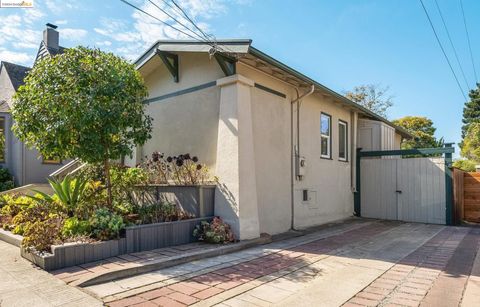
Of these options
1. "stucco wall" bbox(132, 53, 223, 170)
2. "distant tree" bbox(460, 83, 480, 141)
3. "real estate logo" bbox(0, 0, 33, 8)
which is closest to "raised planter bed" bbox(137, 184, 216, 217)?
"stucco wall" bbox(132, 53, 223, 170)

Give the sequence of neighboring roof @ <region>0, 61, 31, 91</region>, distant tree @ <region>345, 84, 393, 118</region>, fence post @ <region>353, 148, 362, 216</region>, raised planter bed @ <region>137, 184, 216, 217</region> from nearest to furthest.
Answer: raised planter bed @ <region>137, 184, 216, 217</region> → fence post @ <region>353, 148, 362, 216</region> → neighboring roof @ <region>0, 61, 31, 91</region> → distant tree @ <region>345, 84, 393, 118</region>

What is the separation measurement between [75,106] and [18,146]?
29.2 ft

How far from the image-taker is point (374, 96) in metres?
27.1

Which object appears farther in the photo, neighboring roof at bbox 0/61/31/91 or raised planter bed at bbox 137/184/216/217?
neighboring roof at bbox 0/61/31/91

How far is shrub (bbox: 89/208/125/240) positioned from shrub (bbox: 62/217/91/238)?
0.10 m

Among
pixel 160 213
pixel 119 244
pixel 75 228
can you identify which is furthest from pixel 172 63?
pixel 119 244

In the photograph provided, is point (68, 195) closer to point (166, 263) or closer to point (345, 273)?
point (166, 263)

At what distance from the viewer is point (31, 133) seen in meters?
5.71

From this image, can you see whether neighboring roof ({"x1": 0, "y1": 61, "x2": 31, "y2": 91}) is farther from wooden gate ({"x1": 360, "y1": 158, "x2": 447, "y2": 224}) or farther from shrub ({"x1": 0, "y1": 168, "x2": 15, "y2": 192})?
wooden gate ({"x1": 360, "y1": 158, "x2": 447, "y2": 224})

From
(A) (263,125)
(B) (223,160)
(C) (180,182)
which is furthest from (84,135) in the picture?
(A) (263,125)

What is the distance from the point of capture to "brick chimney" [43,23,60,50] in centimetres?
1481

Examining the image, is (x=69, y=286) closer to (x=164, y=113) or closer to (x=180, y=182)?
(x=180, y=182)

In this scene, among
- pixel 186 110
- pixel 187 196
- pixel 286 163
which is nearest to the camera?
pixel 187 196

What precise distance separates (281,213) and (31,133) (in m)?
5.34
